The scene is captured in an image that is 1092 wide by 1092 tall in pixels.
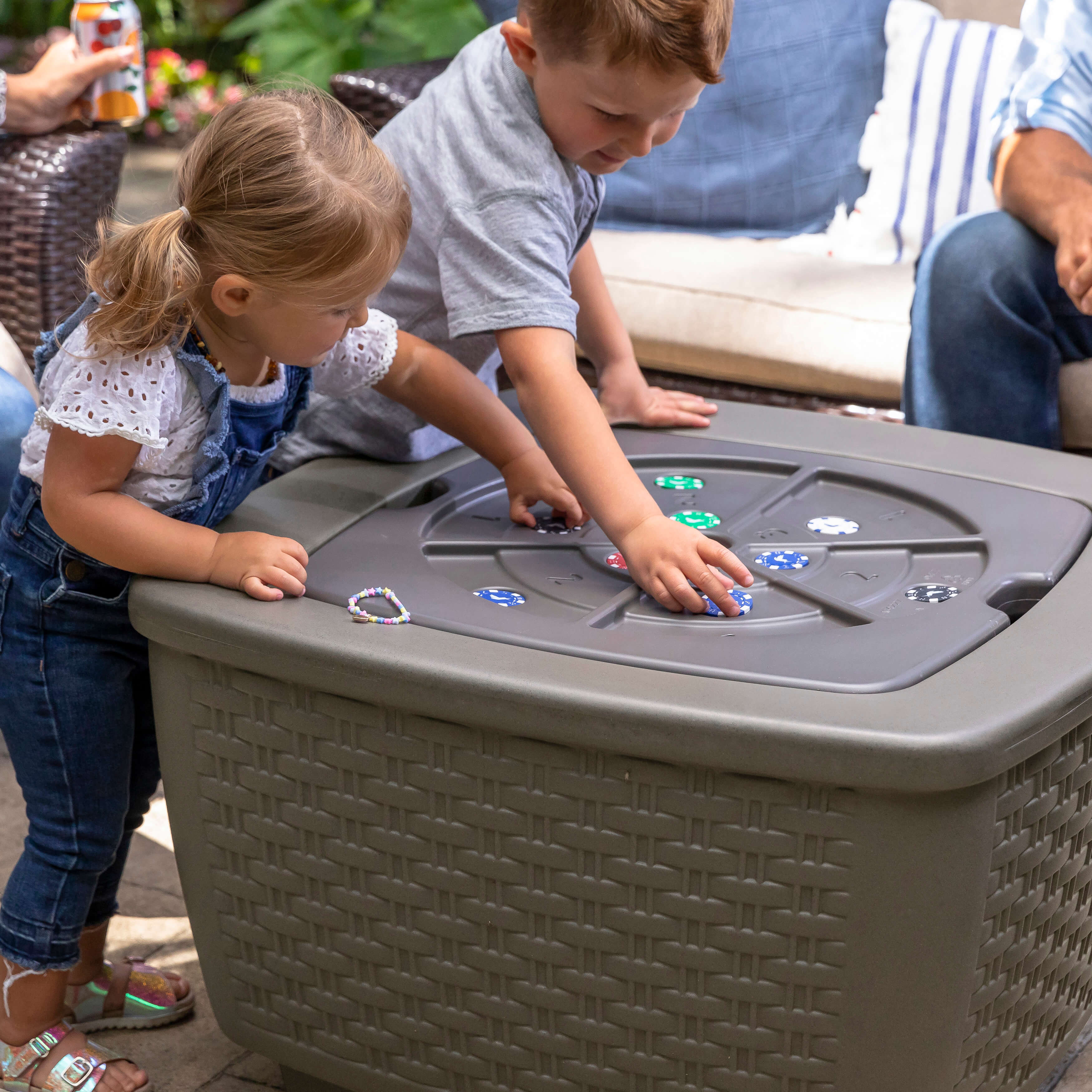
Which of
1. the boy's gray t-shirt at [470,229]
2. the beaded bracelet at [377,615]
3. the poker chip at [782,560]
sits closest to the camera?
the beaded bracelet at [377,615]

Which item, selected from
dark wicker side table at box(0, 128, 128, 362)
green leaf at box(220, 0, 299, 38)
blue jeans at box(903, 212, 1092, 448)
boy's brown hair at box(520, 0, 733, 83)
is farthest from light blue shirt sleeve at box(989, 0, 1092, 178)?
green leaf at box(220, 0, 299, 38)

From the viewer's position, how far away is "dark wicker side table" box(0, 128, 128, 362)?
154 cm

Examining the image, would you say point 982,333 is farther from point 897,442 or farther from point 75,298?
point 75,298

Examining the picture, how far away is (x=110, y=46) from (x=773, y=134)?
0.97 metres

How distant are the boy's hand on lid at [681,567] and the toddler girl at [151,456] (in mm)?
153

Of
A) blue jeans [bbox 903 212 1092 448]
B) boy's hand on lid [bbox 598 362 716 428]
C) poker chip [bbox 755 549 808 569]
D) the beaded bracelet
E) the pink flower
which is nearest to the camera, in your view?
the beaded bracelet

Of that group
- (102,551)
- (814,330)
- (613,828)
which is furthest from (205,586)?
(814,330)

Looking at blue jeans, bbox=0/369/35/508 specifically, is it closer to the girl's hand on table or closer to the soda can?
the girl's hand on table

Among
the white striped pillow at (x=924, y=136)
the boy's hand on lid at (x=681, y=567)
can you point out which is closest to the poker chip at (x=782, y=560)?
the boy's hand on lid at (x=681, y=567)

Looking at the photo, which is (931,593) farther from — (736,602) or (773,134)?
(773,134)

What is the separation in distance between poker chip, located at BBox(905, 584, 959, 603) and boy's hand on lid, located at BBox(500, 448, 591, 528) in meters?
0.27

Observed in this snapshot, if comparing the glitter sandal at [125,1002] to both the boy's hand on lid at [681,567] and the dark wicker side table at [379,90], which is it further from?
the dark wicker side table at [379,90]

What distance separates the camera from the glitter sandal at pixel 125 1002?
3.56ft

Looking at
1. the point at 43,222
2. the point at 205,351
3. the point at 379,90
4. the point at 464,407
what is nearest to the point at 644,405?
the point at 464,407
